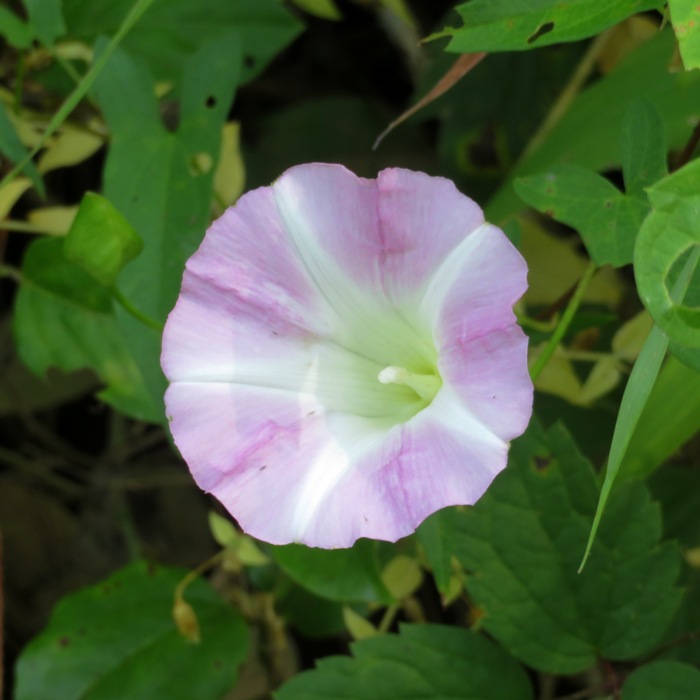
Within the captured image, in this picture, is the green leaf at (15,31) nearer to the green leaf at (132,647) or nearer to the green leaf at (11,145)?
the green leaf at (11,145)

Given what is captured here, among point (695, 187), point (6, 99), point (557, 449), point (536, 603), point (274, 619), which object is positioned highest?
point (695, 187)

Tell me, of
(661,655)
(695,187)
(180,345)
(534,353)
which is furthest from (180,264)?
(661,655)

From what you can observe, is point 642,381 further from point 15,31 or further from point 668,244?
point 15,31

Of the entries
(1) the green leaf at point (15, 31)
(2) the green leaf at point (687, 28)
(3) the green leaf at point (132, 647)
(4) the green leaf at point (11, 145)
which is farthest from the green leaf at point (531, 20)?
(3) the green leaf at point (132, 647)

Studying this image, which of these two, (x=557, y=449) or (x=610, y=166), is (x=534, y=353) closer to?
(x=557, y=449)

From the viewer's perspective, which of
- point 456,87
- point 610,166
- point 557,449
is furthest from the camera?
point 456,87

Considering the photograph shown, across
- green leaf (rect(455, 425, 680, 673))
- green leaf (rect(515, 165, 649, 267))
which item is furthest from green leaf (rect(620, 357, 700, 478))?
green leaf (rect(515, 165, 649, 267))

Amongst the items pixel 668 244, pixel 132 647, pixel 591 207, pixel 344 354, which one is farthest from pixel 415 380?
pixel 132 647
